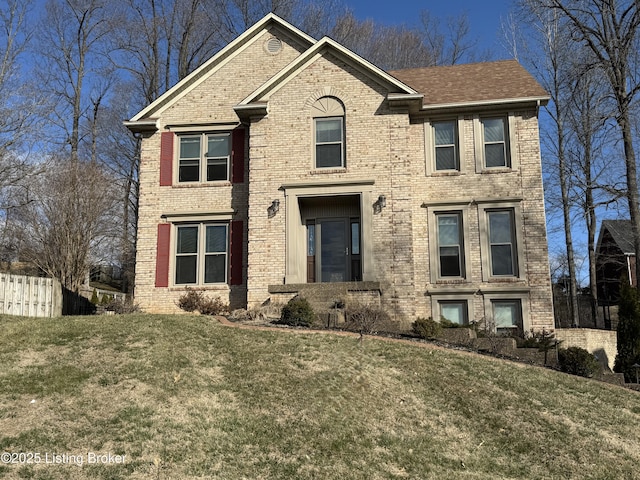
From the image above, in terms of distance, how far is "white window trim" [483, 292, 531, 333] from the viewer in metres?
17.0

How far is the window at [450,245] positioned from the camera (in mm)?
17688

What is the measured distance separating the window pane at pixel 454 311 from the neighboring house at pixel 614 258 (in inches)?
684

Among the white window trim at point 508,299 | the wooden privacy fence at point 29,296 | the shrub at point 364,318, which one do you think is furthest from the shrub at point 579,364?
the wooden privacy fence at point 29,296

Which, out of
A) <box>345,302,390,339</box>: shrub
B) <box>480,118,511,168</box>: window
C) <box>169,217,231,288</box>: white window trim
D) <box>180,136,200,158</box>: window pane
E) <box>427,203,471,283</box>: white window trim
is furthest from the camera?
<box>180,136,200,158</box>: window pane

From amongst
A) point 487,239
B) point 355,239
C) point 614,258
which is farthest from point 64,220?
point 614,258

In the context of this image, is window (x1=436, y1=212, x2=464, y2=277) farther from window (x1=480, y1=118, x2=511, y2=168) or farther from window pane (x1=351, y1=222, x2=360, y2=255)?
window pane (x1=351, y1=222, x2=360, y2=255)

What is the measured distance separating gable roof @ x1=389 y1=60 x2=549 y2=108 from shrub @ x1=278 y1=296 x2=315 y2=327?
23.7 ft

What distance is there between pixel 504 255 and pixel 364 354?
7.40 metres

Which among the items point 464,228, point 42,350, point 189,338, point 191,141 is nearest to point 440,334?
point 464,228

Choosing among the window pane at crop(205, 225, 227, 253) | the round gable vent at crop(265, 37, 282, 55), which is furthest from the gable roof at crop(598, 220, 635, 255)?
the window pane at crop(205, 225, 227, 253)

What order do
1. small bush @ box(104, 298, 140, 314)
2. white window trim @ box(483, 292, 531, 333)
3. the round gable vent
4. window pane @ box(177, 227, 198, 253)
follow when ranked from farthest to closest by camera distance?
1. the round gable vent
2. window pane @ box(177, 227, 198, 253)
3. small bush @ box(104, 298, 140, 314)
4. white window trim @ box(483, 292, 531, 333)

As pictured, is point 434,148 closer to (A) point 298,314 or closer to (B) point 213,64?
(A) point 298,314

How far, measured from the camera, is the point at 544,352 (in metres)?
13.6

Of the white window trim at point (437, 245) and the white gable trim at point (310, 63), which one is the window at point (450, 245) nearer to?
the white window trim at point (437, 245)
